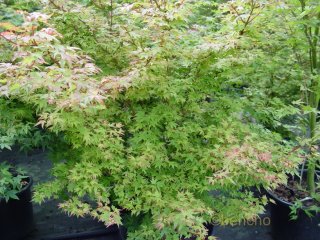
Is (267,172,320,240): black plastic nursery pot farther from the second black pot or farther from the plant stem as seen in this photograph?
the plant stem

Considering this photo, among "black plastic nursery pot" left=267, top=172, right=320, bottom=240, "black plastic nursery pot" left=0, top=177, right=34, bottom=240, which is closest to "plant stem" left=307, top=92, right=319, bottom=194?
"black plastic nursery pot" left=267, top=172, right=320, bottom=240

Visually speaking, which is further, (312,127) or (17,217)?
(17,217)

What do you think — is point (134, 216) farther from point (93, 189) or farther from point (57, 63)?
point (57, 63)

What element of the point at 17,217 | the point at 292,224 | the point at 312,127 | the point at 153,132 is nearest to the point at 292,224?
the point at 292,224

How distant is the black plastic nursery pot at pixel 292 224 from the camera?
119 inches

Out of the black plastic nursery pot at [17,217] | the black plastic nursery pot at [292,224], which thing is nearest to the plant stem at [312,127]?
the black plastic nursery pot at [292,224]

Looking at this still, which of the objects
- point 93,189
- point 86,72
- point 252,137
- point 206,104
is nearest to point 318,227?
point 252,137

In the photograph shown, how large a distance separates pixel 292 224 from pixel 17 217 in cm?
229

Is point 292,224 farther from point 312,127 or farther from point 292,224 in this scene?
point 312,127

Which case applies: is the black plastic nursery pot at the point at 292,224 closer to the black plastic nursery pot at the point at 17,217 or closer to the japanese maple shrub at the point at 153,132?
the japanese maple shrub at the point at 153,132

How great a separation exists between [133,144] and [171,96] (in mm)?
387

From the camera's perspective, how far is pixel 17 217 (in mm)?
3338

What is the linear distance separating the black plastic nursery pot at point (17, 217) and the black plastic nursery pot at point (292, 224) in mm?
2086

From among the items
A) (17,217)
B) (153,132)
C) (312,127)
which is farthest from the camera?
(17,217)
